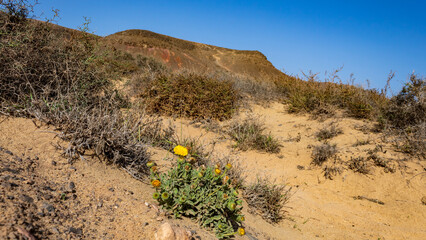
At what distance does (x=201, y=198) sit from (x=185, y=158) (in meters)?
0.38

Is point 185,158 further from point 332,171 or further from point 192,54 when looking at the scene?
point 192,54

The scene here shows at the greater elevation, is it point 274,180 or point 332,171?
point 332,171

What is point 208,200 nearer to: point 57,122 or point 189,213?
point 189,213

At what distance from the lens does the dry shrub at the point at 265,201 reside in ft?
9.93

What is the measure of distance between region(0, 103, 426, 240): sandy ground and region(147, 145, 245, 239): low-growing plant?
0.10m

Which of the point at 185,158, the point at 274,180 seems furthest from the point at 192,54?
the point at 185,158

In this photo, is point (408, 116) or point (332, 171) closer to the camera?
point (332, 171)

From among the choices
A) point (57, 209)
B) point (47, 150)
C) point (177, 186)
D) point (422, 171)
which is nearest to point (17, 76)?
point (47, 150)

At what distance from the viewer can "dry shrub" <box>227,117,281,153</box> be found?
5261mm

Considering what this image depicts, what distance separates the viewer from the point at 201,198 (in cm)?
192

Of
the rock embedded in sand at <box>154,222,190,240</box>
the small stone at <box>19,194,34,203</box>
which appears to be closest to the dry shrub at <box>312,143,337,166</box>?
the rock embedded in sand at <box>154,222,190,240</box>

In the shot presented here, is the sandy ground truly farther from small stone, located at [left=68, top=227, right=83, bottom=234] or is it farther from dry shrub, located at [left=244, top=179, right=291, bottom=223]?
dry shrub, located at [left=244, top=179, right=291, bottom=223]

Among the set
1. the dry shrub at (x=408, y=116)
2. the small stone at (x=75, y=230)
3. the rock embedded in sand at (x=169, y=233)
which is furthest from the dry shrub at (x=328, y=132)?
the small stone at (x=75, y=230)

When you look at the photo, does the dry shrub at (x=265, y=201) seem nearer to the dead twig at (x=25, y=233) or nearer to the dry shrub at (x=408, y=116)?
the dead twig at (x=25, y=233)
